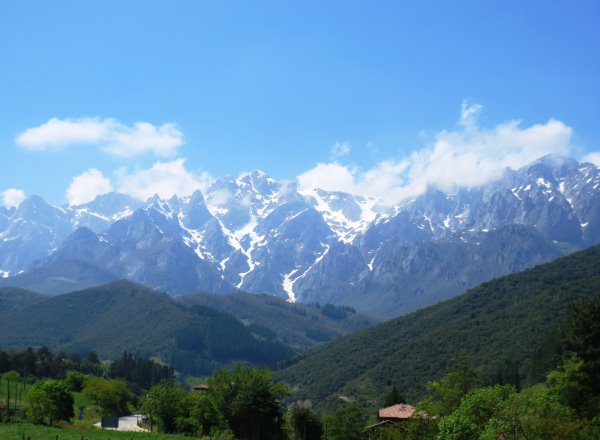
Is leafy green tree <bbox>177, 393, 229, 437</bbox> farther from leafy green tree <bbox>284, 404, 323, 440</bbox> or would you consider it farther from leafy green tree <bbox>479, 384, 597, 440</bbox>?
leafy green tree <bbox>479, 384, 597, 440</bbox>

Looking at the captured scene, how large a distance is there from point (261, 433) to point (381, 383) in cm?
12308

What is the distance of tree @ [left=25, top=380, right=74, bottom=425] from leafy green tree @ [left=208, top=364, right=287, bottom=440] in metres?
22.6

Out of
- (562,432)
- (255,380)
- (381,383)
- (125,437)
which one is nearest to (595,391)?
(562,432)

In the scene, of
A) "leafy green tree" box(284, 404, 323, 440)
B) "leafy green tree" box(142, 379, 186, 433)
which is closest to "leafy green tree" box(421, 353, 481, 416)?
"leafy green tree" box(284, 404, 323, 440)

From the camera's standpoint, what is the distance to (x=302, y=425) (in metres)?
88.9

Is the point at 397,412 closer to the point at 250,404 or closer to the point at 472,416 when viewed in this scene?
the point at 250,404

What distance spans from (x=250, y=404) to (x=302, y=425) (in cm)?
1717

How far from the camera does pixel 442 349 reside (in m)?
196

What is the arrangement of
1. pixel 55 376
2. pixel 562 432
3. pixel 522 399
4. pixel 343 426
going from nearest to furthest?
1. pixel 562 432
2. pixel 522 399
3. pixel 343 426
4. pixel 55 376

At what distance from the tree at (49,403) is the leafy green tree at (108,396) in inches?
1538

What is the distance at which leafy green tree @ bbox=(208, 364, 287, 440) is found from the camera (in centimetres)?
7419

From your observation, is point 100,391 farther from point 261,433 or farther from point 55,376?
point 261,433

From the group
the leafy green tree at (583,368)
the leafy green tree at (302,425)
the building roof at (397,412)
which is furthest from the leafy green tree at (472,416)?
the building roof at (397,412)

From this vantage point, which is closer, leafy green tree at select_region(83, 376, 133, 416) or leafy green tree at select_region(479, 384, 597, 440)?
leafy green tree at select_region(479, 384, 597, 440)
